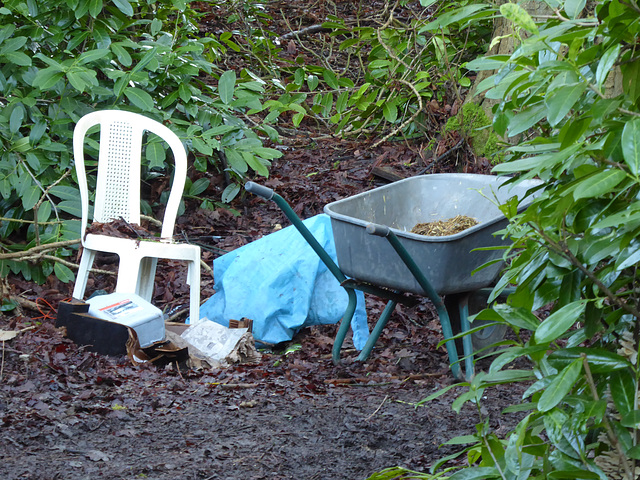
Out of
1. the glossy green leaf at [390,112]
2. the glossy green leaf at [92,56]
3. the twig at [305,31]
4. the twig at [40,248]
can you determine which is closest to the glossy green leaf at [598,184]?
the twig at [40,248]

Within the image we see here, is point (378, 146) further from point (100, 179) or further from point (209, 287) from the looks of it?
point (100, 179)

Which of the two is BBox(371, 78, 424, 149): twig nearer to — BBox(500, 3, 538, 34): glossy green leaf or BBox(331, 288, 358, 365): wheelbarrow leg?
BBox(331, 288, 358, 365): wheelbarrow leg

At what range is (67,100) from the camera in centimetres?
436

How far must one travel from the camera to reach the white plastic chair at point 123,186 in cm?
367

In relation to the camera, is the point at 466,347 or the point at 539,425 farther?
the point at 466,347

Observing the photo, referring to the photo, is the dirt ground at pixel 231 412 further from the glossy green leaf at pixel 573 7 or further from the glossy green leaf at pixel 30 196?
the glossy green leaf at pixel 573 7

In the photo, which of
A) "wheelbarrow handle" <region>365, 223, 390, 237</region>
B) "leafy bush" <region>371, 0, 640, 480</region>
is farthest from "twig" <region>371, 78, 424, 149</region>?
"leafy bush" <region>371, 0, 640, 480</region>

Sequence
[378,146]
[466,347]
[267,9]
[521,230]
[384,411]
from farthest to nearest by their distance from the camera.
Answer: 1. [267,9]
2. [378,146]
3. [466,347]
4. [384,411]
5. [521,230]

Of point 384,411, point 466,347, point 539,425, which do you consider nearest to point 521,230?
point 539,425

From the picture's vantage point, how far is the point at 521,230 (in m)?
1.12

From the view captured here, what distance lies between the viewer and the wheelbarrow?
2.99 meters

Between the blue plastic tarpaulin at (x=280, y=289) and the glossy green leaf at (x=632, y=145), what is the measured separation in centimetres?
286

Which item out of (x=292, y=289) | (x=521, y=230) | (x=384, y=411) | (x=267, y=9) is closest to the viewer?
(x=521, y=230)

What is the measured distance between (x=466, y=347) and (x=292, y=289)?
1067mm
